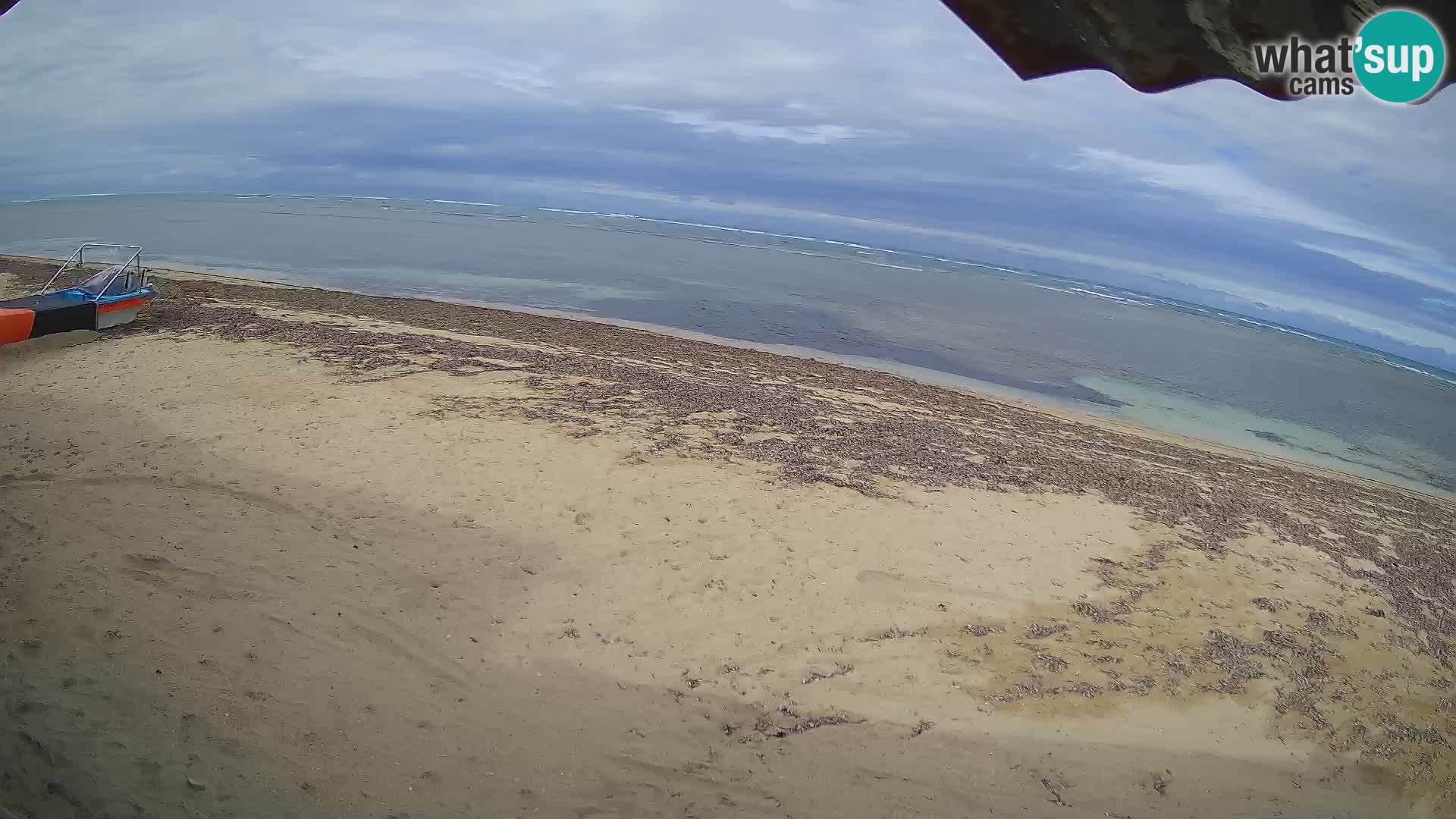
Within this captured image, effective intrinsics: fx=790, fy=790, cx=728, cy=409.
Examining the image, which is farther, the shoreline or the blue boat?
the shoreline

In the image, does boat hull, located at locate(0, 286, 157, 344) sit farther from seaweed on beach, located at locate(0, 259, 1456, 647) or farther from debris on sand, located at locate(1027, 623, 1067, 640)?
debris on sand, located at locate(1027, 623, 1067, 640)

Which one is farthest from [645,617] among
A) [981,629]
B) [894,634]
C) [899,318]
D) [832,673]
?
[899,318]

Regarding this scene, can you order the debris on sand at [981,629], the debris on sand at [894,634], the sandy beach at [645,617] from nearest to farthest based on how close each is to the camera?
the sandy beach at [645,617], the debris on sand at [894,634], the debris on sand at [981,629]

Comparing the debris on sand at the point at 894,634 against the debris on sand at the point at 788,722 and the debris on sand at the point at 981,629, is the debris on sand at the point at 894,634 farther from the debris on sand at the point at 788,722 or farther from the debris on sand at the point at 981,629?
the debris on sand at the point at 788,722

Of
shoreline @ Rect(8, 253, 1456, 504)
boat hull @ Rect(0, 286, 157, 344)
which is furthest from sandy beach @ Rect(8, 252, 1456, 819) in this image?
shoreline @ Rect(8, 253, 1456, 504)

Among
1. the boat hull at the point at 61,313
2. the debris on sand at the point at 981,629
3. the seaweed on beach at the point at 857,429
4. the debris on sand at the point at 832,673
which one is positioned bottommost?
the debris on sand at the point at 832,673

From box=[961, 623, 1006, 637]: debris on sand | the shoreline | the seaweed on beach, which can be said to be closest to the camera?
box=[961, 623, 1006, 637]: debris on sand

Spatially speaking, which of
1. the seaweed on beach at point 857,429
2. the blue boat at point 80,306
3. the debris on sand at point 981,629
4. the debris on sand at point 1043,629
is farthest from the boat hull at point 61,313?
the debris on sand at point 1043,629
